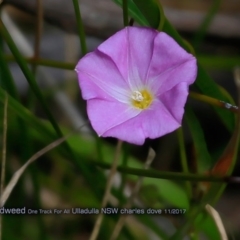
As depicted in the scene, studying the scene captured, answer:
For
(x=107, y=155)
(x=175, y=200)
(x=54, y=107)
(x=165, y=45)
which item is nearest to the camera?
(x=165, y=45)

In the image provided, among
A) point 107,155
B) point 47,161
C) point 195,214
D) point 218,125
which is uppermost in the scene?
point 195,214

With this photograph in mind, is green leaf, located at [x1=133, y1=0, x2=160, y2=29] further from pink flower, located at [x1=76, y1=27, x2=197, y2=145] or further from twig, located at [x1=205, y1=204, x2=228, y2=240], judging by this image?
twig, located at [x1=205, y1=204, x2=228, y2=240]

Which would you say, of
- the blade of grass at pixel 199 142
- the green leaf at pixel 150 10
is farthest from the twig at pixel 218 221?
the green leaf at pixel 150 10

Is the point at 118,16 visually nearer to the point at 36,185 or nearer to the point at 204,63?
the point at 204,63

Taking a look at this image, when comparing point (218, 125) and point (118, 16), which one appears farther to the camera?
point (218, 125)

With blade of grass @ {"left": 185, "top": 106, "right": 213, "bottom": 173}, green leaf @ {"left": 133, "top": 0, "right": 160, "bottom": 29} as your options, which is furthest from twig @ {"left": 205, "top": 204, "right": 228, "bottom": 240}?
green leaf @ {"left": 133, "top": 0, "right": 160, "bottom": 29}

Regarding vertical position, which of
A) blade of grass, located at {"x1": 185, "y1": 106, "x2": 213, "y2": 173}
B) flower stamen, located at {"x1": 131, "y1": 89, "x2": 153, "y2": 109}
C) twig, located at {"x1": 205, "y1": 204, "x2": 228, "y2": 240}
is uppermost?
flower stamen, located at {"x1": 131, "y1": 89, "x2": 153, "y2": 109}

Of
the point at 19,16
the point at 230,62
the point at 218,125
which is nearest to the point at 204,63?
the point at 230,62

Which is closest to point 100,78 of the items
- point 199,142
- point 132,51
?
point 132,51

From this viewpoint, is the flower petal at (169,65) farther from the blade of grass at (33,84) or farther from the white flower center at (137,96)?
the blade of grass at (33,84)
